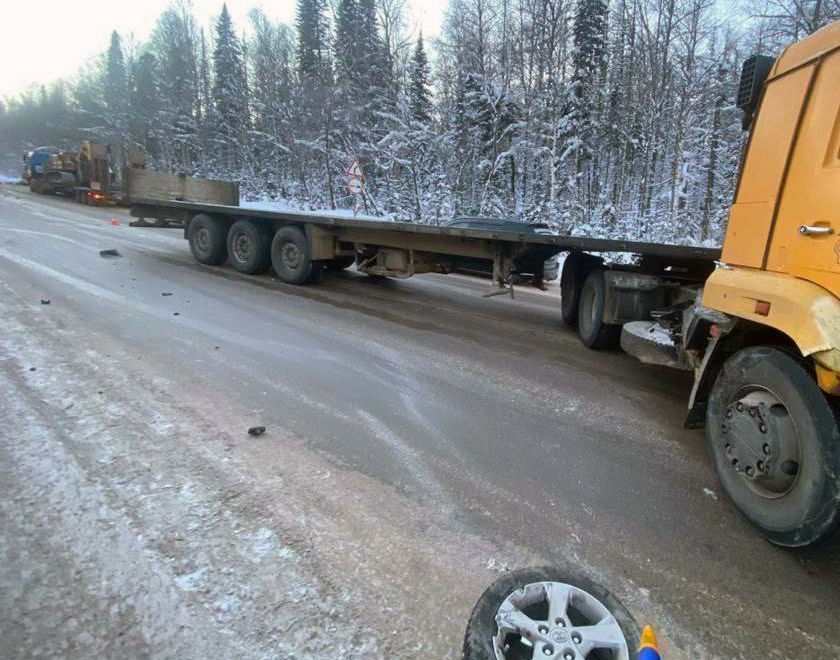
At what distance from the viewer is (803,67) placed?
2.74 meters

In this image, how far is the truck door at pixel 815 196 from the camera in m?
2.35

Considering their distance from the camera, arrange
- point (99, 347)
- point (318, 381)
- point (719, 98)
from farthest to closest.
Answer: point (719, 98) < point (99, 347) < point (318, 381)

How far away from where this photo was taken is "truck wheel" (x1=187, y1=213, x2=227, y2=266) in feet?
33.1

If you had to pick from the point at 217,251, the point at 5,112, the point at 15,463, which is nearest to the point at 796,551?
the point at 15,463

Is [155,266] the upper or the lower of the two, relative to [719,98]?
lower

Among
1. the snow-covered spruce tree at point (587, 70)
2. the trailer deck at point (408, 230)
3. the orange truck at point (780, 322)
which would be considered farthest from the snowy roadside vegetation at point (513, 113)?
the orange truck at point (780, 322)

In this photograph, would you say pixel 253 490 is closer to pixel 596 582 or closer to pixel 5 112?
pixel 596 582

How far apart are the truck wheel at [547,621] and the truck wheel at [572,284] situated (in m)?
5.17

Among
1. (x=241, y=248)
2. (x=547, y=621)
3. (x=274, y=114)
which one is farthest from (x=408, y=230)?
(x=274, y=114)

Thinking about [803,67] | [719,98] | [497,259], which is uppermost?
[719,98]

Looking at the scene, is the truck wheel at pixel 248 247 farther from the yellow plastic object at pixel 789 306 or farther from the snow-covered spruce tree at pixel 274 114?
the snow-covered spruce tree at pixel 274 114

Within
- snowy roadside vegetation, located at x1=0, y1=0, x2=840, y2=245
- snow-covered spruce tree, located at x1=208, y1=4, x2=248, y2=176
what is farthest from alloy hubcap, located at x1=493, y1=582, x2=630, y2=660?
snow-covered spruce tree, located at x1=208, y1=4, x2=248, y2=176

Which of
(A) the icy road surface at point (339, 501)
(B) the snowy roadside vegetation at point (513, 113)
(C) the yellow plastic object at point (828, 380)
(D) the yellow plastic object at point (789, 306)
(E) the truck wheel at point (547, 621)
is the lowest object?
(A) the icy road surface at point (339, 501)

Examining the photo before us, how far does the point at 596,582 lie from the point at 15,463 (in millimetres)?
3299
